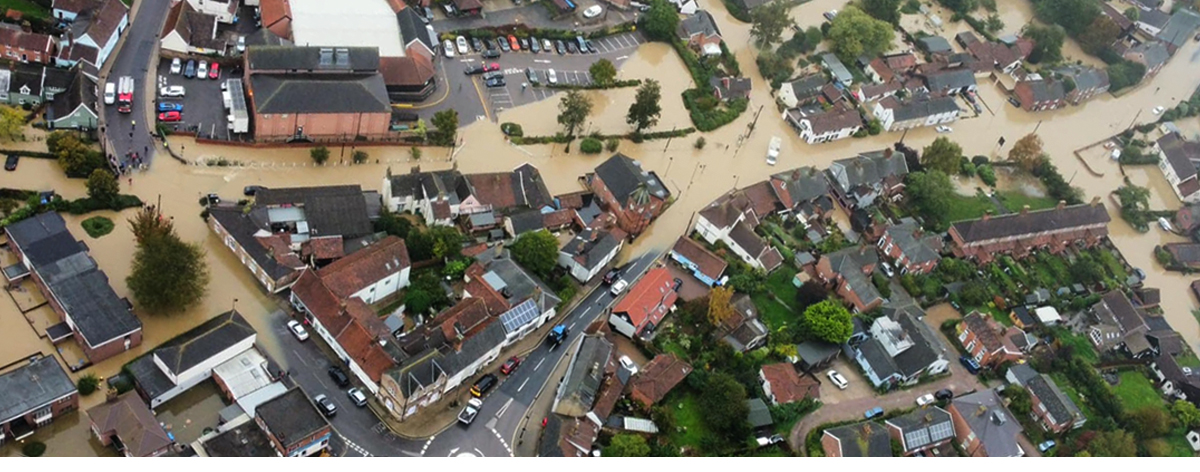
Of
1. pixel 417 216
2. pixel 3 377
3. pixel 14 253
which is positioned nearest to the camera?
pixel 3 377

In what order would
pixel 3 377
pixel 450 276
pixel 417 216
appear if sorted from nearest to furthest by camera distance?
1. pixel 3 377
2. pixel 450 276
3. pixel 417 216

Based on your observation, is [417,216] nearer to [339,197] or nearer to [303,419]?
[339,197]

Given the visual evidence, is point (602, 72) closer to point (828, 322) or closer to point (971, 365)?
point (828, 322)

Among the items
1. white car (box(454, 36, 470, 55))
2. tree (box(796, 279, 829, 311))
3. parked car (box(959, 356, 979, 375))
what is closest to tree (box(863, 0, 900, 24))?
white car (box(454, 36, 470, 55))

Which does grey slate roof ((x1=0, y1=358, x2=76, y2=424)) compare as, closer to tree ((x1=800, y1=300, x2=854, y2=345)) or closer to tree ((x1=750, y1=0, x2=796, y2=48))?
tree ((x1=800, y1=300, x2=854, y2=345))

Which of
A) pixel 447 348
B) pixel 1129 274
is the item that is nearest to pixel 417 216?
pixel 447 348
